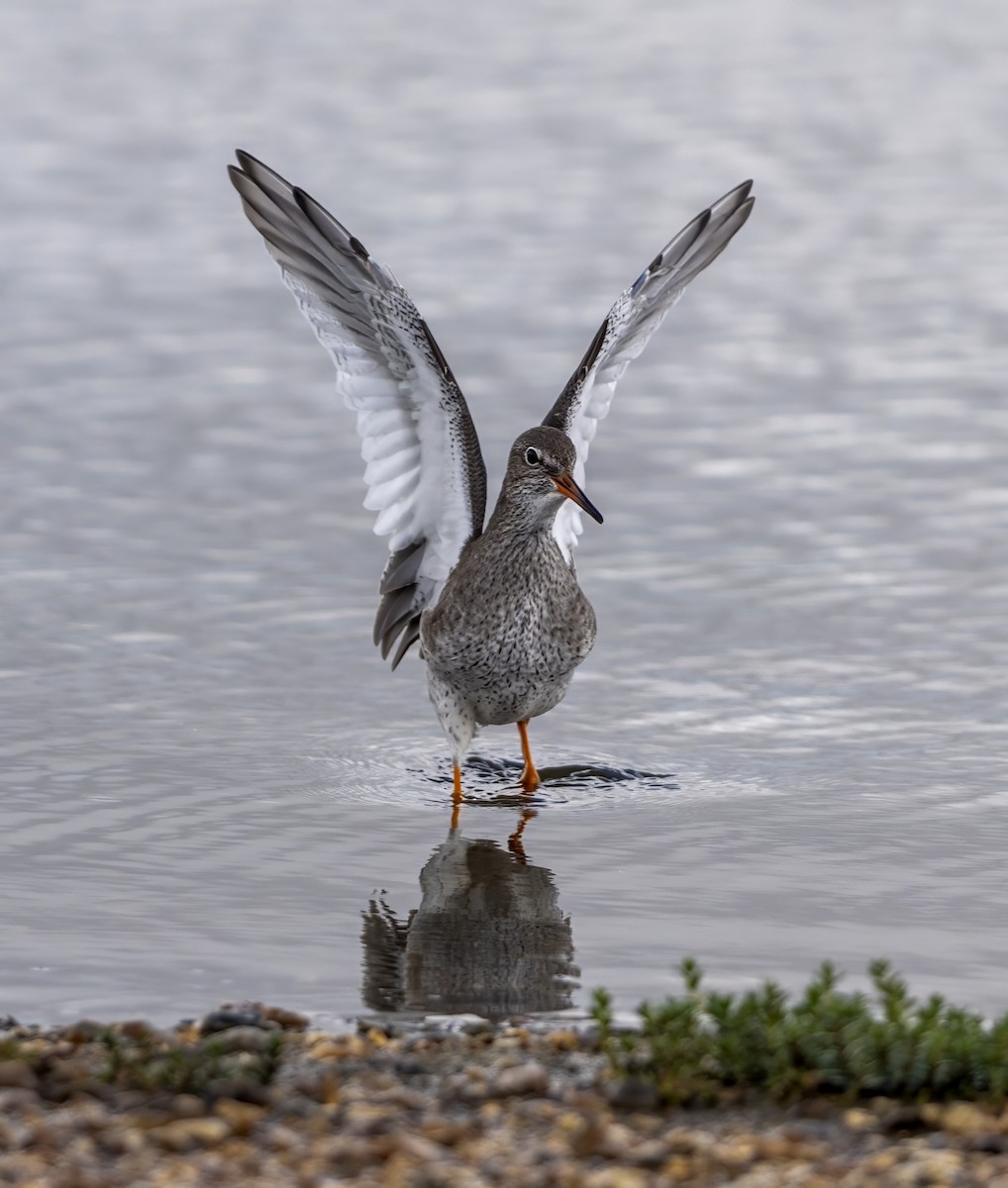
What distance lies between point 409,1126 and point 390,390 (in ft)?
15.9

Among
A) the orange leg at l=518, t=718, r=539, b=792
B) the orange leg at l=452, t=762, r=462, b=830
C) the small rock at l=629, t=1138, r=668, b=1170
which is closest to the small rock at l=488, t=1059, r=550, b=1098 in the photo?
the small rock at l=629, t=1138, r=668, b=1170

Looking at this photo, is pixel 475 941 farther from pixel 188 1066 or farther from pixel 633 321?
pixel 633 321

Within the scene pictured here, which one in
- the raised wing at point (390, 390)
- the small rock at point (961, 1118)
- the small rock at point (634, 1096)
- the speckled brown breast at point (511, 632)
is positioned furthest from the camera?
the speckled brown breast at point (511, 632)

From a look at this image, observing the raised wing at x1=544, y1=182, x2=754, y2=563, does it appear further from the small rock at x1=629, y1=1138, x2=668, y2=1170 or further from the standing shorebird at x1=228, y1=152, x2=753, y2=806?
the small rock at x1=629, y1=1138, x2=668, y2=1170

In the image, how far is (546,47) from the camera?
2527cm

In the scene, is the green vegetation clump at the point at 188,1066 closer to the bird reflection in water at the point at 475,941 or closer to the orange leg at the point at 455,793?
the bird reflection in water at the point at 475,941

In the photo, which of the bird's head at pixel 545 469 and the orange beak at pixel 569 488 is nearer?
the orange beak at pixel 569 488

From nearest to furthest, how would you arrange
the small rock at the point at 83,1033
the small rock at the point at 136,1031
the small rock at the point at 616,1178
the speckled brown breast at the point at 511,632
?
the small rock at the point at 616,1178, the small rock at the point at 136,1031, the small rock at the point at 83,1033, the speckled brown breast at the point at 511,632

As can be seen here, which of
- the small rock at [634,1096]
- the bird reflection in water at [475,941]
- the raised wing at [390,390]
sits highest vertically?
the raised wing at [390,390]

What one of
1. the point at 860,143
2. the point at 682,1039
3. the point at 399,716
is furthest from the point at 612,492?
the point at 860,143

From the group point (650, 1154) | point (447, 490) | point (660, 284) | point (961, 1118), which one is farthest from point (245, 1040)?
point (660, 284)

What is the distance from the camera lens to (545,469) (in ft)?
32.4

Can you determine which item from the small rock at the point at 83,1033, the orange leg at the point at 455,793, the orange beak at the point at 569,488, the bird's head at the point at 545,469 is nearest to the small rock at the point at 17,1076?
the small rock at the point at 83,1033

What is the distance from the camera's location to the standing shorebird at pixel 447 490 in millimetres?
9484
